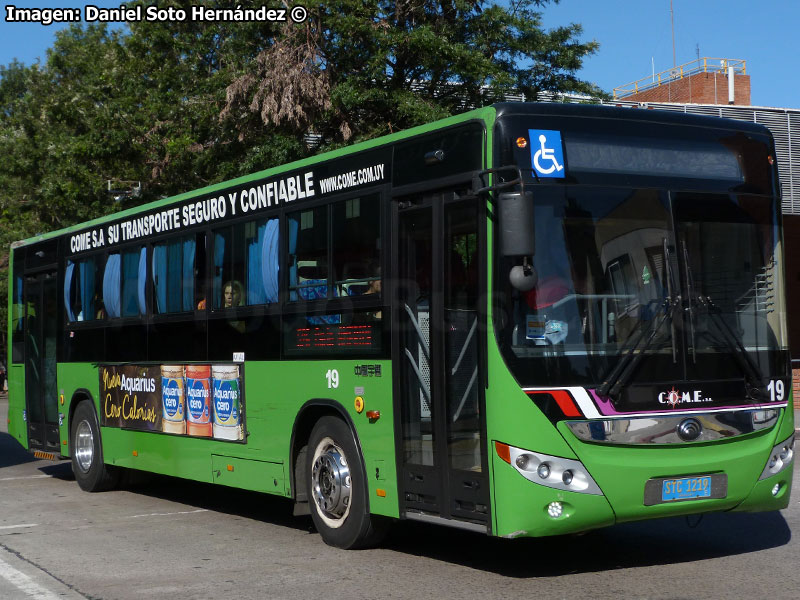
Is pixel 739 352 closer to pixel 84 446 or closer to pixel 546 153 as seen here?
pixel 546 153

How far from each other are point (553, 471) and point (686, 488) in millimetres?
973

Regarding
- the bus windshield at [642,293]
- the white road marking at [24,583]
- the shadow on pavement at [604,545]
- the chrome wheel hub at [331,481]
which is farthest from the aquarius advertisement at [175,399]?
the bus windshield at [642,293]

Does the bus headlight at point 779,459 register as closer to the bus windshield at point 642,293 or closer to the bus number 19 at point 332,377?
the bus windshield at point 642,293

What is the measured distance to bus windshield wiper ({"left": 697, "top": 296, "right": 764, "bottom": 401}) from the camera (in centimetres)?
776

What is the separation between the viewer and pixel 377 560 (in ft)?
28.1

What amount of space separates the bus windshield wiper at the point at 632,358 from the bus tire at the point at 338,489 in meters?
2.30

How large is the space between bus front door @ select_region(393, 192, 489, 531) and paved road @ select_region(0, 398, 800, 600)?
617 millimetres

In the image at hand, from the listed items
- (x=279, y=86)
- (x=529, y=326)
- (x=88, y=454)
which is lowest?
(x=88, y=454)

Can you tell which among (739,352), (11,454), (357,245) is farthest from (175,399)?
(11,454)

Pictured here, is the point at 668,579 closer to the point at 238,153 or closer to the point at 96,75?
the point at 238,153

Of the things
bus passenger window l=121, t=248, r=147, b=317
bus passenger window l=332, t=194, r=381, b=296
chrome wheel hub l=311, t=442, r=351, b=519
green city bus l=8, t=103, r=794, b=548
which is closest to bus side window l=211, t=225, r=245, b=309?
green city bus l=8, t=103, r=794, b=548

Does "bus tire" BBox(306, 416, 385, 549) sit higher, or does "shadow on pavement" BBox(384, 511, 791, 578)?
"bus tire" BBox(306, 416, 385, 549)

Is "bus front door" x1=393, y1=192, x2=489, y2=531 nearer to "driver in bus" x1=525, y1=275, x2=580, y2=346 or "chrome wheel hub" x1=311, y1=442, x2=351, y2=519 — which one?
"driver in bus" x1=525, y1=275, x2=580, y2=346

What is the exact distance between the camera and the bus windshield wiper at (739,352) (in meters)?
7.76
